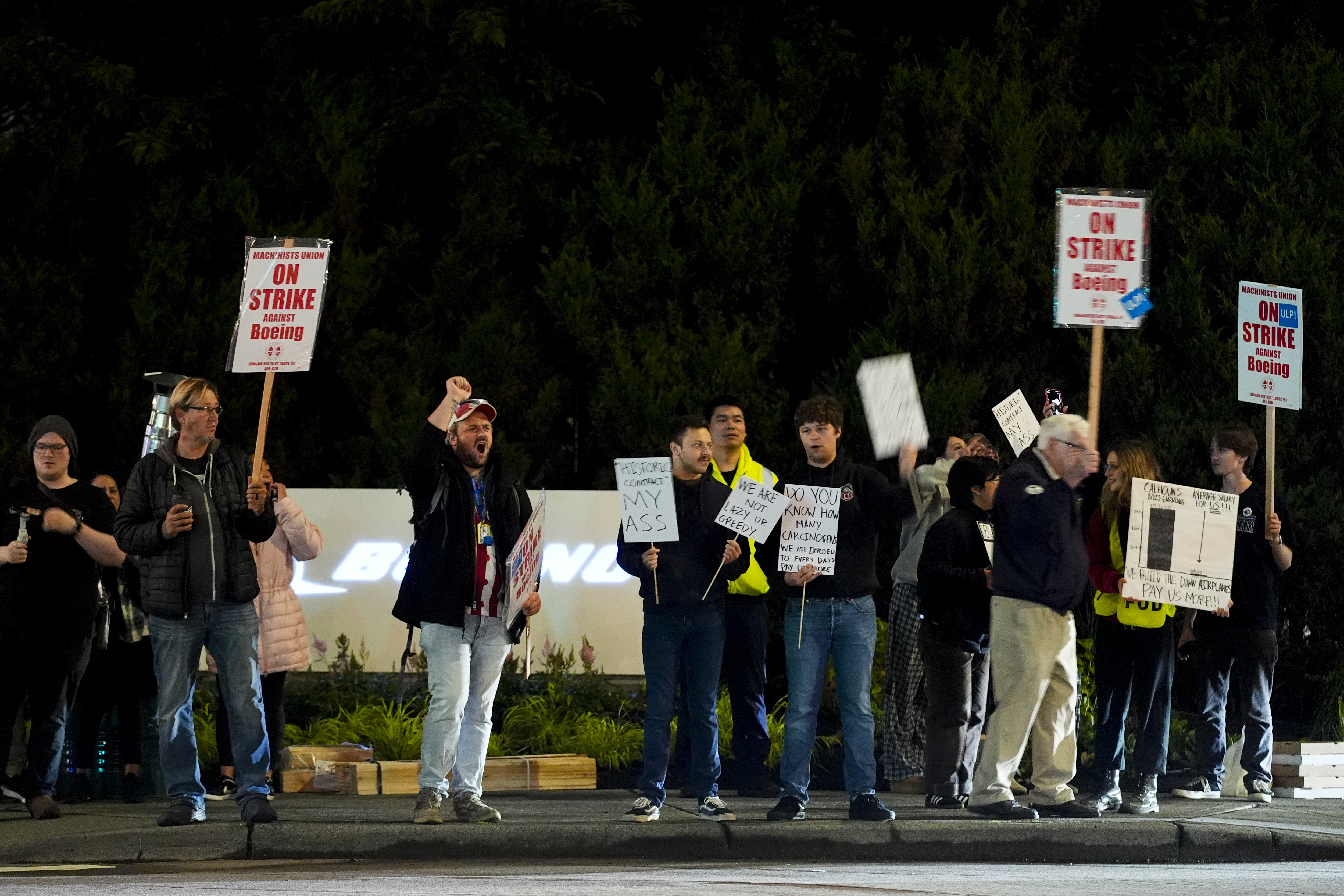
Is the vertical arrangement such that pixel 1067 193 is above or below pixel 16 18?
below

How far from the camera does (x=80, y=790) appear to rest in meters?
10.1

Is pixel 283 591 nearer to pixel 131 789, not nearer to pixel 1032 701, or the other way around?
pixel 131 789

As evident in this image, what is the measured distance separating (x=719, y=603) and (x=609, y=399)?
4946 millimetres

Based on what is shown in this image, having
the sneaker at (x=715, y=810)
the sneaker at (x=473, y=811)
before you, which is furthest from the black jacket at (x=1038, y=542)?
the sneaker at (x=473, y=811)

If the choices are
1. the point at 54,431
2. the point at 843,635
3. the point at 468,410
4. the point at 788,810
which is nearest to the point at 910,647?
the point at 843,635

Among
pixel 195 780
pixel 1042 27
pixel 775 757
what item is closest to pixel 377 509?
pixel 775 757

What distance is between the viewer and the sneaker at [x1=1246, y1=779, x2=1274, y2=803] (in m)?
10.3

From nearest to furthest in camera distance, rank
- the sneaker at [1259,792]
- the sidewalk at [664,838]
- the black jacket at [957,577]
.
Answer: the sidewalk at [664,838] < the black jacket at [957,577] < the sneaker at [1259,792]

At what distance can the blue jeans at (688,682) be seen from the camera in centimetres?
905

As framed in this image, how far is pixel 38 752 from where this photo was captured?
359 inches

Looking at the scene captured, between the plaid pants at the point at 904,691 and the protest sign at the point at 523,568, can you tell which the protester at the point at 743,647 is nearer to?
the plaid pants at the point at 904,691

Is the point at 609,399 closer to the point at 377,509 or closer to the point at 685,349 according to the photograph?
the point at 685,349

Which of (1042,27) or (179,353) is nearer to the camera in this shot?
(179,353)

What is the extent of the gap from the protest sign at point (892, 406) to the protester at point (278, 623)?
129 inches
